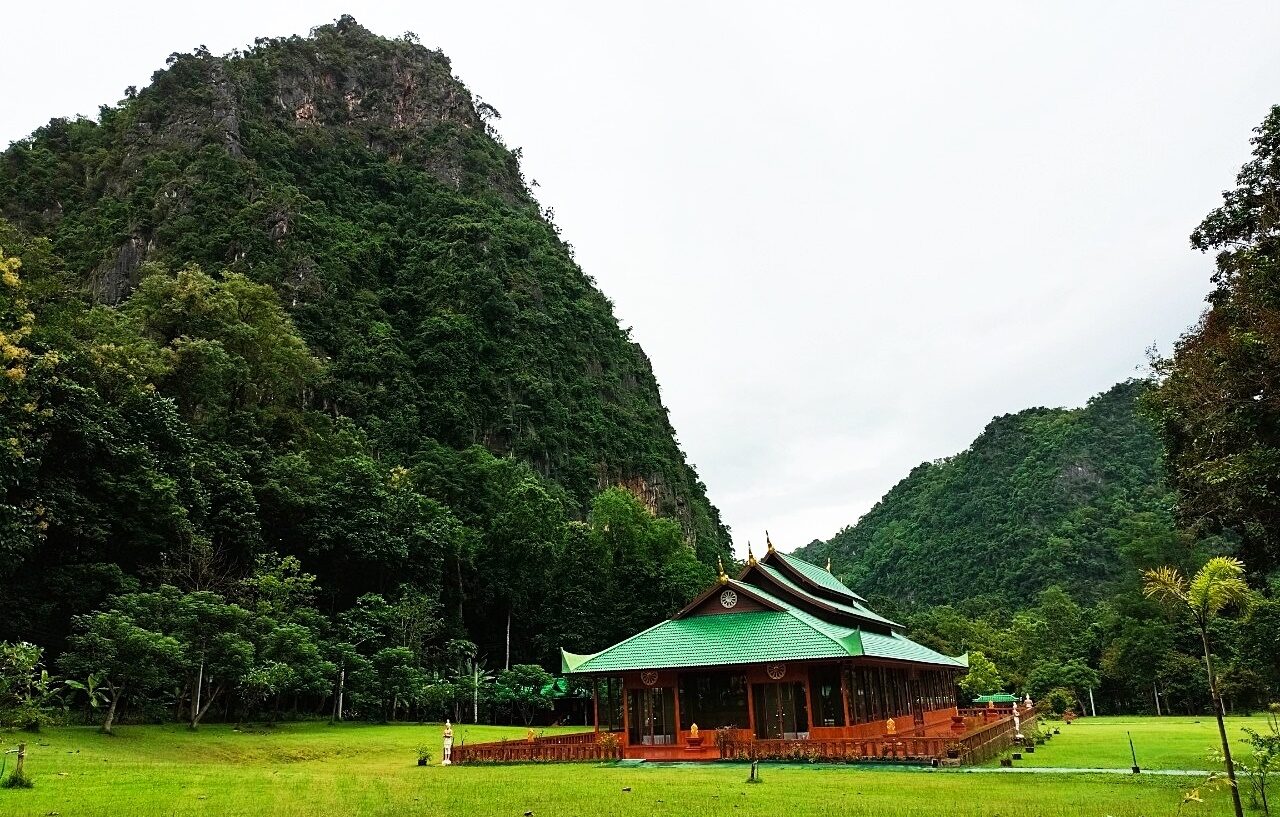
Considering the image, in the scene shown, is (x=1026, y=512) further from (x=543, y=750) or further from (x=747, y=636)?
(x=543, y=750)

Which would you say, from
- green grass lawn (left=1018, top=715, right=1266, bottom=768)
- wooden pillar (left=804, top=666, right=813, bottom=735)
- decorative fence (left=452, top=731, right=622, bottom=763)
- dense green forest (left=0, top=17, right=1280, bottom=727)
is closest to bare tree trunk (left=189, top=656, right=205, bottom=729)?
dense green forest (left=0, top=17, right=1280, bottom=727)

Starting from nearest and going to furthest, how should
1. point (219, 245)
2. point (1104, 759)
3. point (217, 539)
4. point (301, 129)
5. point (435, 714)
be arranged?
point (1104, 759) < point (217, 539) < point (435, 714) < point (219, 245) < point (301, 129)

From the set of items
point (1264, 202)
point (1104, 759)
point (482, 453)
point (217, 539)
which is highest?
point (482, 453)

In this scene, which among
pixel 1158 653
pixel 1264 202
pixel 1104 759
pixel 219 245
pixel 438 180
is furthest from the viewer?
pixel 438 180

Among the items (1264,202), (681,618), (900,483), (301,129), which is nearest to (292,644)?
(681,618)

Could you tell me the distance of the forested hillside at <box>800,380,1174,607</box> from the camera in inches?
3425

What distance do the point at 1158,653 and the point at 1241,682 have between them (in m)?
4.48

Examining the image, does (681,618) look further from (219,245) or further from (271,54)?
(271,54)

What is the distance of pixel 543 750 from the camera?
21500 millimetres

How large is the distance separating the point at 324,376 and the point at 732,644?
39405 millimetres

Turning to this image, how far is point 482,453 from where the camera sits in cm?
5428

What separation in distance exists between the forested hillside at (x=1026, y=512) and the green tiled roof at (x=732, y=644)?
59646mm

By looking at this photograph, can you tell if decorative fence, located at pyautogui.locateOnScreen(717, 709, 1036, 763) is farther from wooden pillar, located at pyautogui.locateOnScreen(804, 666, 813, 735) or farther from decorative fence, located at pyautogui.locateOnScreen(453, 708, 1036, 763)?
wooden pillar, located at pyautogui.locateOnScreen(804, 666, 813, 735)

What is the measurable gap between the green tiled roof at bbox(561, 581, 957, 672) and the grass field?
9.98 feet
